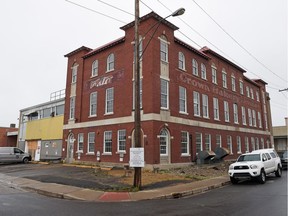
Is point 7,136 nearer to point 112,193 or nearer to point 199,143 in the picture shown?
point 199,143

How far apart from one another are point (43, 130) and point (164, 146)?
21086 mm

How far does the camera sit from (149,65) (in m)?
21.2

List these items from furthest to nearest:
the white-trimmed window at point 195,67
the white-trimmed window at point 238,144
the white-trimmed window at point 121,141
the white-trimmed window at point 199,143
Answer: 1. the white-trimmed window at point 238,144
2. the white-trimmed window at point 195,67
3. the white-trimmed window at point 199,143
4. the white-trimmed window at point 121,141

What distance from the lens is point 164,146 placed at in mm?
20984

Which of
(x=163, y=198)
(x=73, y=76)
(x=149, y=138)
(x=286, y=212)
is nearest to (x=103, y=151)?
(x=149, y=138)

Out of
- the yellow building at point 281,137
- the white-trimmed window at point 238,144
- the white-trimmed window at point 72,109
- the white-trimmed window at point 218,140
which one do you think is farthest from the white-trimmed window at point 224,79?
the yellow building at point 281,137

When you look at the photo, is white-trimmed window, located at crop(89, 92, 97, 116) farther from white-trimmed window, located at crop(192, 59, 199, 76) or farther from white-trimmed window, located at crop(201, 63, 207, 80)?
white-trimmed window, located at crop(201, 63, 207, 80)

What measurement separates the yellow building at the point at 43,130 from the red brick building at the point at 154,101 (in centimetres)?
348

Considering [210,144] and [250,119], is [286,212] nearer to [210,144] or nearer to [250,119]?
[210,144]

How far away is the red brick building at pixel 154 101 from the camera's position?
2119 cm

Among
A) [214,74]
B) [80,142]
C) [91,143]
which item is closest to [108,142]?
[91,143]

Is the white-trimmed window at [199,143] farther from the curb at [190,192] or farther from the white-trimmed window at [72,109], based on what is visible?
the white-trimmed window at [72,109]

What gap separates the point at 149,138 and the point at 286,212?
12850 mm

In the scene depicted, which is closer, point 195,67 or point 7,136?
point 195,67
